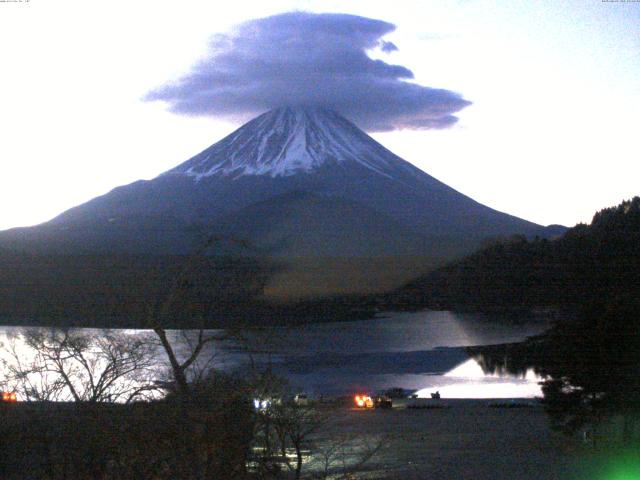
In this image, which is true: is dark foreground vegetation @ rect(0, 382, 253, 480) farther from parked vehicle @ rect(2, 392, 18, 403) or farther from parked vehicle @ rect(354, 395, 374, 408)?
parked vehicle @ rect(354, 395, 374, 408)

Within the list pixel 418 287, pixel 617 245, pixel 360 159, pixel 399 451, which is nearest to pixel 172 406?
pixel 399 451

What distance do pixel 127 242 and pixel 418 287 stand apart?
997 centimetres

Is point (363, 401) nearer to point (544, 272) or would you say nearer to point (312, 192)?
point (544, 272)

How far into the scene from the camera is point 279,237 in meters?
18.0

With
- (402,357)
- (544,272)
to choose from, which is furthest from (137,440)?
(544,272)

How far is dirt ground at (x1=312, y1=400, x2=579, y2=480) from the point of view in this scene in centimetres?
707

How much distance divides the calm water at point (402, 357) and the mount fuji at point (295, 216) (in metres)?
1.16

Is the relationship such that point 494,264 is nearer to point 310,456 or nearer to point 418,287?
point 418,287

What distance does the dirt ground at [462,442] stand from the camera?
23.2ft

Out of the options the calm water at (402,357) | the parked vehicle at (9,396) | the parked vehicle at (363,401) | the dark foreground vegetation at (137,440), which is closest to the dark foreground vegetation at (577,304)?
the calm water at (402,357)

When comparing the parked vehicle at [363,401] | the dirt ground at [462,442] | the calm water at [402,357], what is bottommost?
the dirt ground at [462,442]

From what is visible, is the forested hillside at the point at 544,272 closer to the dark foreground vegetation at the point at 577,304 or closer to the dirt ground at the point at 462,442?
the dark foreground vegetation at the point at 577,304

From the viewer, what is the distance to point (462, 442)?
27.6ft

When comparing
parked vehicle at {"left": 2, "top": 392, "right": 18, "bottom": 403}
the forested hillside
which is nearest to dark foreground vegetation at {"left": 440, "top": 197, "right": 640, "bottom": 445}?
the forested hillside
